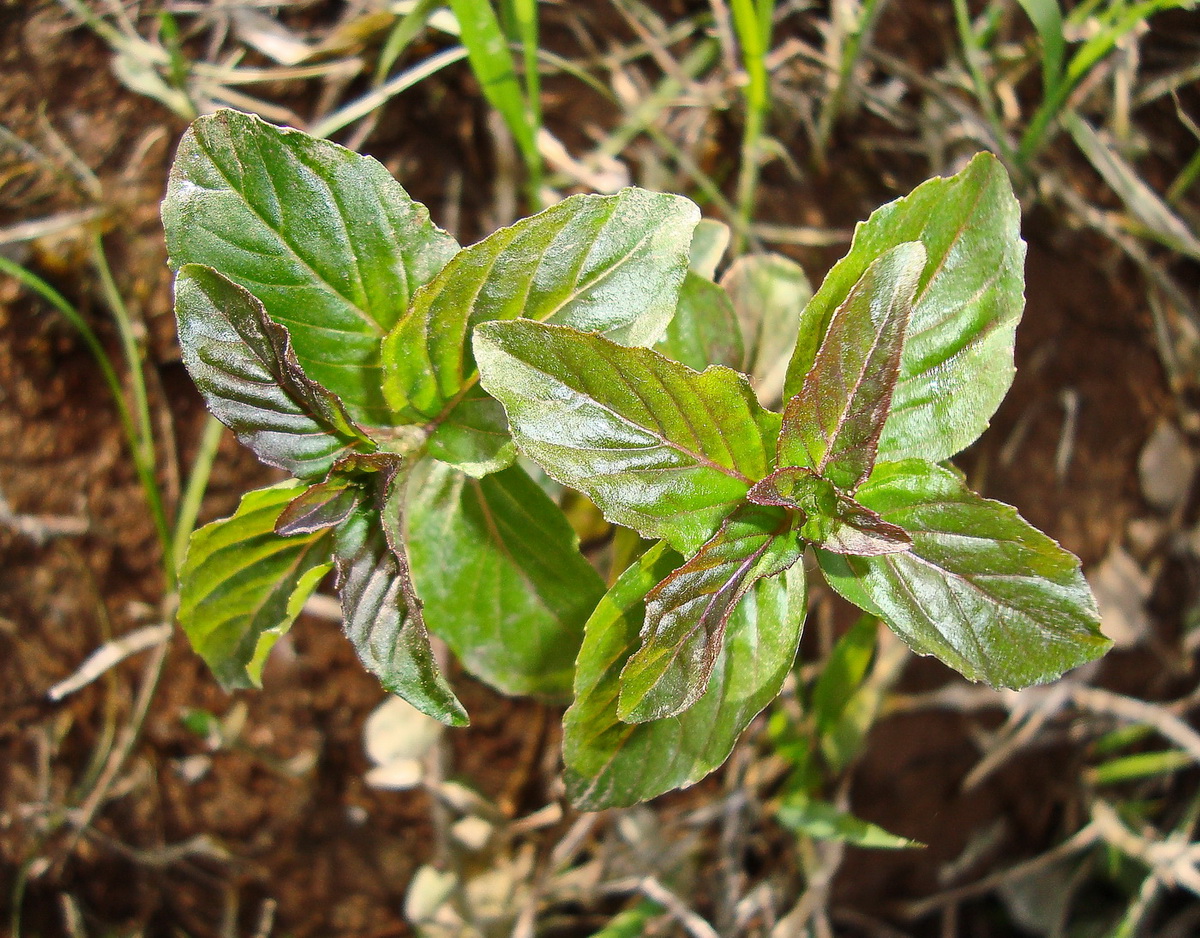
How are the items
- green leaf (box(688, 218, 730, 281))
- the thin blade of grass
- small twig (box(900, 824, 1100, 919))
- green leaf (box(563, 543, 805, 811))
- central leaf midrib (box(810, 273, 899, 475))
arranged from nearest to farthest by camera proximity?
1. central leaf midrib (box(810, 273, 899, 475))
2. green leaf (box(563, 543, 805, 811))
3. green leaf (box(688, 218, 730, 281))
4. the thin blade of grass
5. small twig (box(900, 824, 1100, 919))

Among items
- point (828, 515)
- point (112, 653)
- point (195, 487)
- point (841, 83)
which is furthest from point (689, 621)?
point (841, 83)

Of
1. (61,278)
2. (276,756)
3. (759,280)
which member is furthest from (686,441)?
(61,278)

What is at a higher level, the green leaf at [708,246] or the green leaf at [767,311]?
the green leaf at [708,246]

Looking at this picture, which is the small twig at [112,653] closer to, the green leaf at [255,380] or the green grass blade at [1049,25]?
the green leaf at [255,380]

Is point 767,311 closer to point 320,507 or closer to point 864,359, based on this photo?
point 864,359

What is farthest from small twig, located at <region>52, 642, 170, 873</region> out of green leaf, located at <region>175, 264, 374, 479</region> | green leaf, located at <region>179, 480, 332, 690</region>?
green leaf, located at <region>175, 264, 374, 479</region>

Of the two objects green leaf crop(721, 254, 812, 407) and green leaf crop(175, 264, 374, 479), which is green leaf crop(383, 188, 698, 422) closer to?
green leaf crop(175, 264, 374, 479)

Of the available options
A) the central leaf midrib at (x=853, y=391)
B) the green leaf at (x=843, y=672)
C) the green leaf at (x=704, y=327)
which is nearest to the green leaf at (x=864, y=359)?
the central leaf midrib at (x=853, y=391)
